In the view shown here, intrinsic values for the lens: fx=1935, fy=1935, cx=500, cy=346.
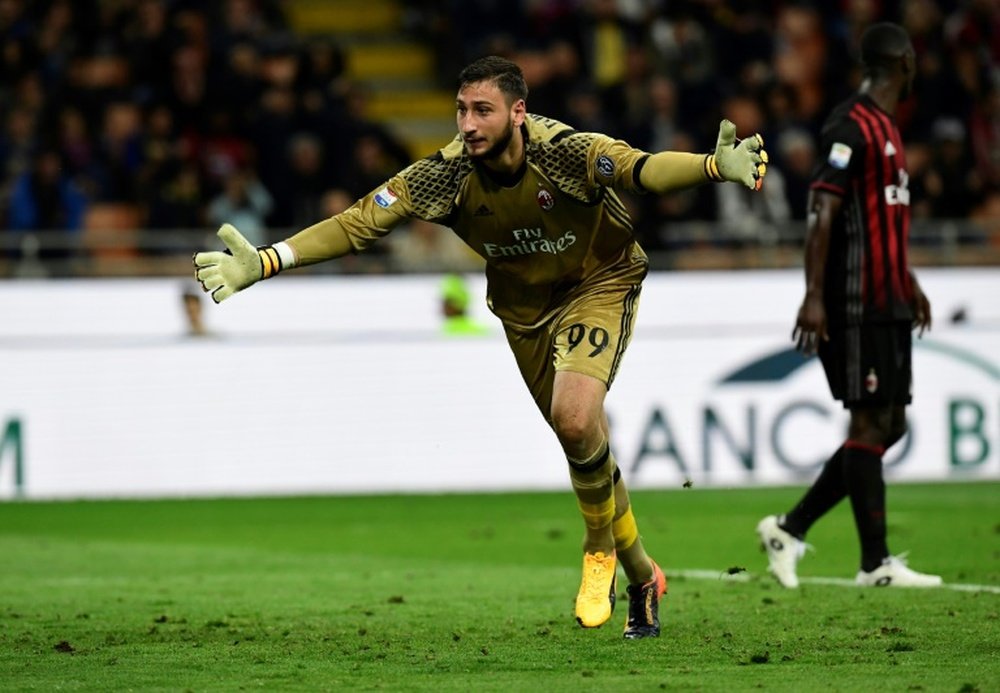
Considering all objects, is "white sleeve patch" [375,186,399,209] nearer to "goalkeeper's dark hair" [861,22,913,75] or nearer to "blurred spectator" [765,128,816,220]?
Answer: "goalkeeper's dark hair" [861,22,913,75]

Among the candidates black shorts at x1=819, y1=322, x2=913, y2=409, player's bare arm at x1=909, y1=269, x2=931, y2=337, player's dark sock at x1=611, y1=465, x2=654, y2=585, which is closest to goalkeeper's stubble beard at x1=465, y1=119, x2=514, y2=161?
player's dark sock at x1=611, y1=465, x2=654, y2=585

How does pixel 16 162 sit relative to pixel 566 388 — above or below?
above

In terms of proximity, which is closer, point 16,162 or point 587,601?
point 587,601

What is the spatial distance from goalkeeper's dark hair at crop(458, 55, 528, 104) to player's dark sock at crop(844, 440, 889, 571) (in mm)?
2646

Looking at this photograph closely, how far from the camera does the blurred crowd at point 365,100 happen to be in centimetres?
1720

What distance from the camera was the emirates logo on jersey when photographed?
8914 millimetres

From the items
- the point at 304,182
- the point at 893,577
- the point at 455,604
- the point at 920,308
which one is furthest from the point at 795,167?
the point at 455,604

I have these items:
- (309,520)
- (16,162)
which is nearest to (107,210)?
(16,162)

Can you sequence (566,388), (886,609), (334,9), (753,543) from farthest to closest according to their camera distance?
(334,9) → (753,543) → (886,609) → (566,388)

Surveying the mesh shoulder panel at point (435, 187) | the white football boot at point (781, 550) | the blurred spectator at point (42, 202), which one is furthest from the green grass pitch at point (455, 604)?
the blurred spectator at point (42, 202)

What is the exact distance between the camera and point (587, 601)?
7.46 meters

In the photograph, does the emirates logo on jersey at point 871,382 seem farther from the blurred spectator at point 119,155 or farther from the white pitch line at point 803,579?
the blurred spectator at point 119,155

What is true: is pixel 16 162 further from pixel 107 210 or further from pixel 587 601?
pixel 587 601

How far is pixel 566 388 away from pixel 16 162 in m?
11.0
